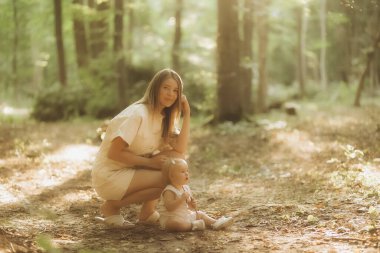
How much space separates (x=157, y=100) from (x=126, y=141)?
0.56m

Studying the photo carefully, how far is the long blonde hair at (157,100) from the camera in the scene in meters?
4.80

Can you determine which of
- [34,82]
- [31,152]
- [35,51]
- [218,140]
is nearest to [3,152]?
[31,152]

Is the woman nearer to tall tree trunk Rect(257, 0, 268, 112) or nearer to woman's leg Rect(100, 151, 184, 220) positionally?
woman's leg Rect(100, 151, 184, 220)

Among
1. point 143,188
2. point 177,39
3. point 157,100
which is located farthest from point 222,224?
point 177,39

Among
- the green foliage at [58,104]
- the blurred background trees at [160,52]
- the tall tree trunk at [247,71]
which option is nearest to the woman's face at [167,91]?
the blurred background trees at [160,52]

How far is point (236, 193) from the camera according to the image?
6785mm

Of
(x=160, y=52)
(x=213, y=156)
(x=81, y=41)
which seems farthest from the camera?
(x=81, y=41)

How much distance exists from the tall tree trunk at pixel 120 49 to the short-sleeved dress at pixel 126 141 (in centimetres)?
969

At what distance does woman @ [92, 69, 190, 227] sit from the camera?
464 centimetres

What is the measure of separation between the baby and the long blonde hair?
0.50 meters

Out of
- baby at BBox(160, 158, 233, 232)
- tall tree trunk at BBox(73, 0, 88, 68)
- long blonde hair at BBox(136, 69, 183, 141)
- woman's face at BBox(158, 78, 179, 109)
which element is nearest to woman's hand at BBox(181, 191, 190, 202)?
baby at BBox(160, 158, 233, 232)

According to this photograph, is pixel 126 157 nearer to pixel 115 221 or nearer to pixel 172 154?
pixel 172 154

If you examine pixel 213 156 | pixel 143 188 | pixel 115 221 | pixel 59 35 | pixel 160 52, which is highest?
pixel 59 35

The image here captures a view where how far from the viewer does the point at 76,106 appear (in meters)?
17.3
